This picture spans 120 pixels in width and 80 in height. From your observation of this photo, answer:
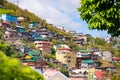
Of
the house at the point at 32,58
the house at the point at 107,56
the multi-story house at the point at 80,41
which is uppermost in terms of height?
the multi-story house at the point at 80,41

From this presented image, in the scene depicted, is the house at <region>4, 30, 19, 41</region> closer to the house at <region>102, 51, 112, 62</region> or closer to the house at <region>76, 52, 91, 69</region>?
the house at <region>76, 52, 91, 69</region>

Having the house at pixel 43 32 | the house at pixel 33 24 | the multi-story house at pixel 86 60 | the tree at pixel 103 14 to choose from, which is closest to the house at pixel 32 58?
the multi-story house at pixel 86 60

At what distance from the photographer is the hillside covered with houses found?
3745 inches

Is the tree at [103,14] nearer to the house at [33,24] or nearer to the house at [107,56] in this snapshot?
the house at [107,56]

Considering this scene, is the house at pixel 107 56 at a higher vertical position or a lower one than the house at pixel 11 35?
lower

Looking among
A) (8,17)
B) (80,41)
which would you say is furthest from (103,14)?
(80,41)

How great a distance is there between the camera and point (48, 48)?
115 meters

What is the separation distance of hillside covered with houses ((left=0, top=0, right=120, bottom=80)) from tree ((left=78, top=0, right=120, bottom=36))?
69.6m

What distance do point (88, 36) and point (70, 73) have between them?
2560 inches

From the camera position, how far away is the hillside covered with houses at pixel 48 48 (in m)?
95.1

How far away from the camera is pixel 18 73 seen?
5000 mm

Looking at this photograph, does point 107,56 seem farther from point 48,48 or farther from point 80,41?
point 48,48

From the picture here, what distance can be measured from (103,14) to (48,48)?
104m

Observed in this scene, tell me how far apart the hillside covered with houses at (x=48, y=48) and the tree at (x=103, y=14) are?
2741 inches
